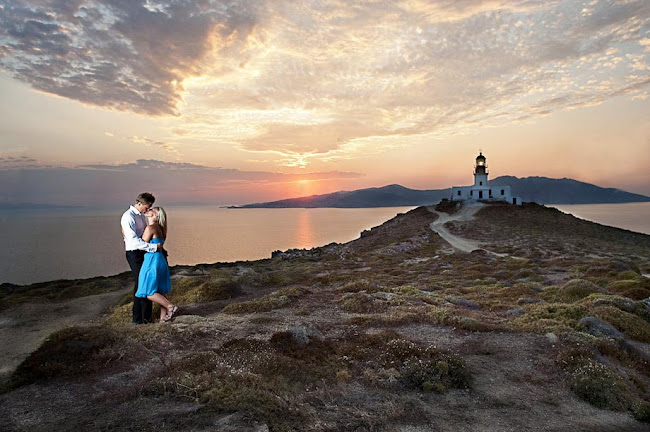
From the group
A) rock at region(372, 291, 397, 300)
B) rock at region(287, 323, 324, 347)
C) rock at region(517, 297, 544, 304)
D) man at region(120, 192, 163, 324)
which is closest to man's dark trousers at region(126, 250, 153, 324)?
man at region(120, 192, 163, 324)

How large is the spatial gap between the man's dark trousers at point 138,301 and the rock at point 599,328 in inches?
659

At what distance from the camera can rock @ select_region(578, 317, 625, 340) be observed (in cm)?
1302

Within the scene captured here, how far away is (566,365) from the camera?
33.3 ft

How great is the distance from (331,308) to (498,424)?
10188 millimetres

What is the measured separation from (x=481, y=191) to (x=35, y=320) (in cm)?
9525

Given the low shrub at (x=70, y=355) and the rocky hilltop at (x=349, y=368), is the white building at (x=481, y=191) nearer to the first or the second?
the rocky hilltop at (x=349, y=368)

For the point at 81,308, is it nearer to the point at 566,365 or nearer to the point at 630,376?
the point at 566,365

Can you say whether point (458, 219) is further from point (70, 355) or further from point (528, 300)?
point (70, 355)

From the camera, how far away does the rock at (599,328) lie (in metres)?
13.0

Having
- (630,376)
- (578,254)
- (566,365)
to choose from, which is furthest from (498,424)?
(578,254)

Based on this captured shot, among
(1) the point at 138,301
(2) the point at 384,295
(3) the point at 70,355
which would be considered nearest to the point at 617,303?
(2) the point at 384,295

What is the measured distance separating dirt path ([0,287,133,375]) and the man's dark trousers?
3520mm

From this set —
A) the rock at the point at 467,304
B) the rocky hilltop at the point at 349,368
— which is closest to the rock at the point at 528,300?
the rocky hilltop at the point at 349,368

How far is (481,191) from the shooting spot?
92750 millimetres
